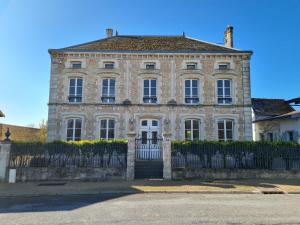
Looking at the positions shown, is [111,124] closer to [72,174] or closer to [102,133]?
[102,133]

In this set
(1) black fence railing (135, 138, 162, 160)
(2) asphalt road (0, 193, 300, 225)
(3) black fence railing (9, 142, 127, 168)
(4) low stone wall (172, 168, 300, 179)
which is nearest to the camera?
(2) asphalt road (0, 193, 300, 225)

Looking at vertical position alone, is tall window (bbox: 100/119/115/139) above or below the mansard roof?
below

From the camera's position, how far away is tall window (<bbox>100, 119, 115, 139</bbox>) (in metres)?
17.5

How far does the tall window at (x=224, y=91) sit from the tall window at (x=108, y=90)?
7.49m

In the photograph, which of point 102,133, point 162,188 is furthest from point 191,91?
point 162,188

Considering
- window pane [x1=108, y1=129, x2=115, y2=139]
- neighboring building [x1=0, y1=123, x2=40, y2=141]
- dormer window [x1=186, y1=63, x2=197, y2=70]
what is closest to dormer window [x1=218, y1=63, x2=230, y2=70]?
dormer window [x1=186, y1=63, x2=197, y2=70]

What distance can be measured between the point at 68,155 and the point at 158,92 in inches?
315

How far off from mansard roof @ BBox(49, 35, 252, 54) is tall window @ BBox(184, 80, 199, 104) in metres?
2.27

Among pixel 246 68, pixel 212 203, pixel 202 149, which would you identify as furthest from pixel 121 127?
→ pixel 212 203

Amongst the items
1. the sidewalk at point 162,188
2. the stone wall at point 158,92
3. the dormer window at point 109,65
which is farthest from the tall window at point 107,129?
the sidewalk at point 162,188

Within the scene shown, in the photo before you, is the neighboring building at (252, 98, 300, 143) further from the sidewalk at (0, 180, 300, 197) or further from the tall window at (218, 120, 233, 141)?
the sidewalk at (0, 180, 300, 197)

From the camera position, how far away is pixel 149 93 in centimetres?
1797

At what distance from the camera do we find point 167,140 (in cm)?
1216

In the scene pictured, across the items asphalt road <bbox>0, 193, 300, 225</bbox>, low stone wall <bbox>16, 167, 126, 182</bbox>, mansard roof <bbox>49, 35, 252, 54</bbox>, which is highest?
mansard roof <bbox>49, 35, 252, 54</bbox>
